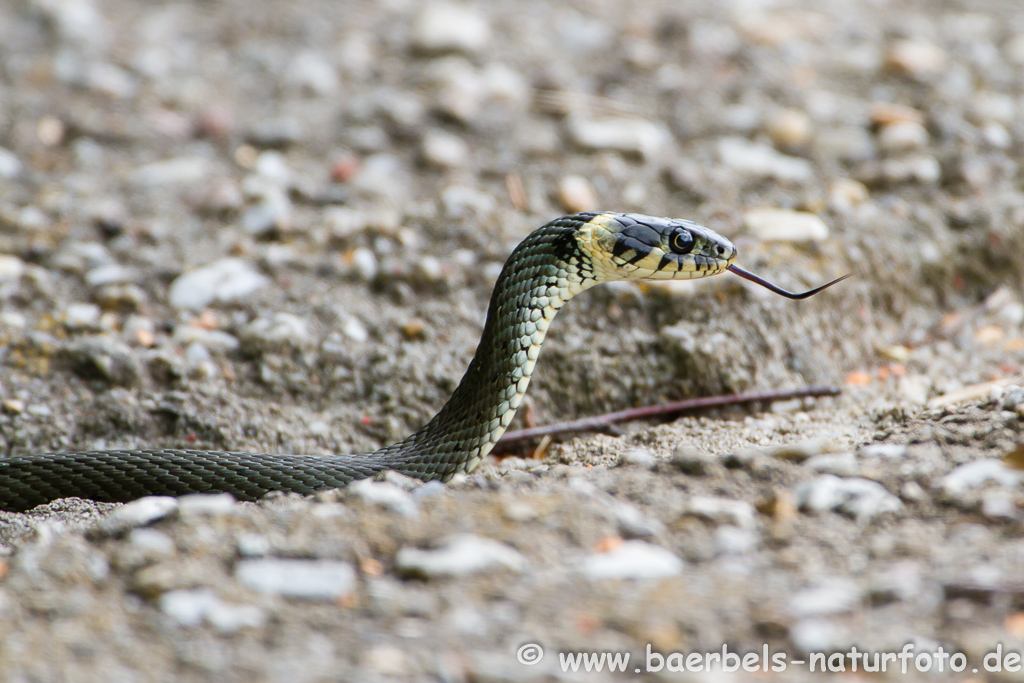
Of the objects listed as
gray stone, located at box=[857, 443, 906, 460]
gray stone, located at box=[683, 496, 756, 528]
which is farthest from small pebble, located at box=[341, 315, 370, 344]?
gray stone, located at box=[857, 443, 906, 460]

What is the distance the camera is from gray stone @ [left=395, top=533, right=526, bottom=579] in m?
2.24

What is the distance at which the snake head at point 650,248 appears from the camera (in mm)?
3436

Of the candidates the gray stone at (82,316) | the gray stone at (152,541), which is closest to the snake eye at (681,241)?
the gray stone at (152,541)

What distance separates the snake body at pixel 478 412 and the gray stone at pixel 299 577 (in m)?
0.80

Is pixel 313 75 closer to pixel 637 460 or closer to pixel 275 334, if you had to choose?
pixel 275 334

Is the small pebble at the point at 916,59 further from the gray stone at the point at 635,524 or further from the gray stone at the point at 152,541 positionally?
the gray stone at the point at 152,541

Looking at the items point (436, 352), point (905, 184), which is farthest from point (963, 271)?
point (436, 352)

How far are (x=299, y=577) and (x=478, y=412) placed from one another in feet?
4.07

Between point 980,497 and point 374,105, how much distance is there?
4.29 m

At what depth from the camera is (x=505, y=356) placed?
338 centimetres

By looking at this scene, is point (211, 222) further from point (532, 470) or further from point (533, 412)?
point (532, 470)

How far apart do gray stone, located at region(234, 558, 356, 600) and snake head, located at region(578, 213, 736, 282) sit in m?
1.62

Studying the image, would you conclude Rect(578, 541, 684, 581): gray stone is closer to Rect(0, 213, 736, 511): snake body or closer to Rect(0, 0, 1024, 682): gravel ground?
Rect(0, 0, 1024, 682): gravel ground

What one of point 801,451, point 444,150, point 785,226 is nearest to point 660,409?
point 801,451
